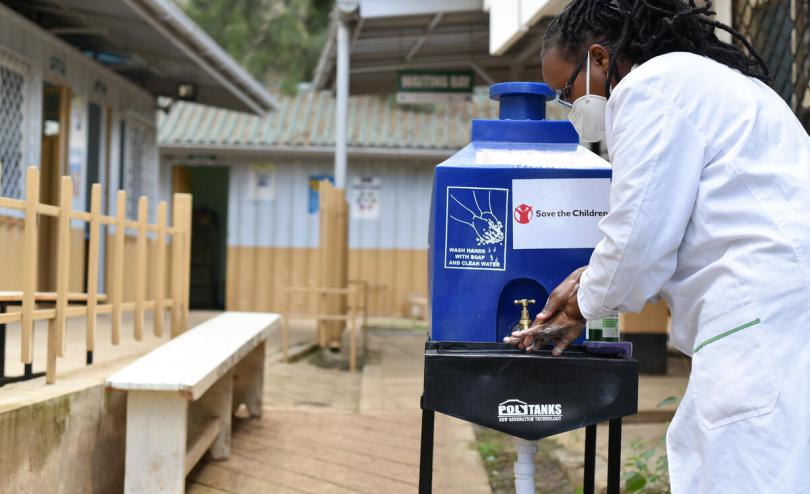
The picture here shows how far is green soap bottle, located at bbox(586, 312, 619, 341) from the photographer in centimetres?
243

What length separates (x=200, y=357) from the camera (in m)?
4.39

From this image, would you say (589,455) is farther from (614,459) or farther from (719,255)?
(719,255)

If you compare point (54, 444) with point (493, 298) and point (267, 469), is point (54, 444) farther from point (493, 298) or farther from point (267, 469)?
point (493, 298)

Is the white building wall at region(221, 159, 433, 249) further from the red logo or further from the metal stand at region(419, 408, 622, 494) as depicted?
the red logo

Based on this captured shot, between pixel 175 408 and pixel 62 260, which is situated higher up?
pixel 62 260

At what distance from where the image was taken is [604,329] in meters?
2.43

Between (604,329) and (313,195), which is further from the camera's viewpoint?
(313,195)

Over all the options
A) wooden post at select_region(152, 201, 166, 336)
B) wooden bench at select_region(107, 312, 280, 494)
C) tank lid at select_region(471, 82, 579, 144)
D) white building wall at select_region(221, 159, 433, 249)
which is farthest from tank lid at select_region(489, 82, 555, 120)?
white building wall at select_region(221, 159, 433, 249)

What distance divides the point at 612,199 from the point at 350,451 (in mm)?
3776

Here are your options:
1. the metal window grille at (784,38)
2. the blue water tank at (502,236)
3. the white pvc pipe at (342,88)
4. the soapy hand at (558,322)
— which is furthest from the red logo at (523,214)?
the white pvc pipe at (342,88)

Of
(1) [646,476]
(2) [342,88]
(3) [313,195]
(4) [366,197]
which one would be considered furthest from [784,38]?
(3) [313,195]

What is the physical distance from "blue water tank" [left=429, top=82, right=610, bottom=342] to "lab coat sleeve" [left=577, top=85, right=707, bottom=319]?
1.47ft

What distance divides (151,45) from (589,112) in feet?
25.6

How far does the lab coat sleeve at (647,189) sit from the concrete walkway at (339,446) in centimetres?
291
